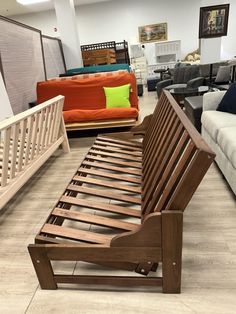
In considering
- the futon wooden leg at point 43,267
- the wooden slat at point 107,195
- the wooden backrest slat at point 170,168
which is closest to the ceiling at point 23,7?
the wooden slat at point 107,195

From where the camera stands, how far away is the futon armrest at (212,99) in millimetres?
2590

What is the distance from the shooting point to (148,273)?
1.21m

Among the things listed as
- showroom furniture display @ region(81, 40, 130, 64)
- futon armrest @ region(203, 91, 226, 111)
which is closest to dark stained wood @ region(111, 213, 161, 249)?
futon armrest @ region(203, 91, 226, 111)

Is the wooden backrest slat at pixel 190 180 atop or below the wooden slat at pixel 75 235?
atop

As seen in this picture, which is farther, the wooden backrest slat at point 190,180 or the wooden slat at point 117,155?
the wooden slat at point 117,155

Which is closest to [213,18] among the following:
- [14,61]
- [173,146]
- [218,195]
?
[14,61]

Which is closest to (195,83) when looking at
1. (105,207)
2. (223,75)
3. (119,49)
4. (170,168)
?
(223,75)

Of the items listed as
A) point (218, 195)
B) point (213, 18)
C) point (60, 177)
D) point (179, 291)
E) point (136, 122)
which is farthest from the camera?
point (213, 18)

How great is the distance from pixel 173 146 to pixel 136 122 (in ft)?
6.35

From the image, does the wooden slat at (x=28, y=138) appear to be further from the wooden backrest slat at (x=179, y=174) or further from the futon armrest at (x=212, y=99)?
the futon armrest at (x=212, y=99)

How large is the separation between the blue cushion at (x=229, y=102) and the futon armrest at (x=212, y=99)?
88mm

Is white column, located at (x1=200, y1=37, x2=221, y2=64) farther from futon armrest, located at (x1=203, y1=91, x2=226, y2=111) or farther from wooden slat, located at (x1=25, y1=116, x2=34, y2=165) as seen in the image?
wooden slat, located at (x1=25, y1=116, x2=34, y2=165)

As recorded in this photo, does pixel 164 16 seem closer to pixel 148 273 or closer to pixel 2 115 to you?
pixel 2 115

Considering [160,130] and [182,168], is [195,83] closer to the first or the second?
[160,130]
